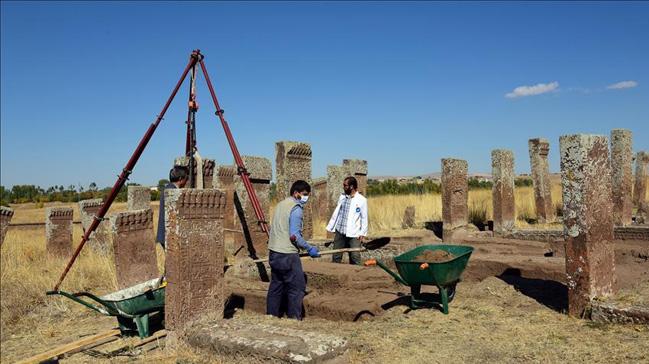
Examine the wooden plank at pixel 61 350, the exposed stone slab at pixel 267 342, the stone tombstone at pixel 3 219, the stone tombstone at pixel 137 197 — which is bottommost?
the wooden plank at pixel 61 350

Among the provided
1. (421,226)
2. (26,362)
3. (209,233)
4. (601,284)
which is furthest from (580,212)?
(421,226)

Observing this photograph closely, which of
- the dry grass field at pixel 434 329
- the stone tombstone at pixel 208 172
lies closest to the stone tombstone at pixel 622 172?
the dry grass field at pixel 434 329

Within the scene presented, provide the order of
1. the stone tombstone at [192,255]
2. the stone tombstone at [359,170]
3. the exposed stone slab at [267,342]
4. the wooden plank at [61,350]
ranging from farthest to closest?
the stone tombstone at [359,170], the stone tombstone at [192,255], the wooden plank at [61,350], the exposed stone slab at [267,342]

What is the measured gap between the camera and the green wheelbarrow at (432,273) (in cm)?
650

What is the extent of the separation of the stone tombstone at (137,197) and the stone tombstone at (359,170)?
19.7 ft

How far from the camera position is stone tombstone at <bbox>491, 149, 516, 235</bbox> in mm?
13812

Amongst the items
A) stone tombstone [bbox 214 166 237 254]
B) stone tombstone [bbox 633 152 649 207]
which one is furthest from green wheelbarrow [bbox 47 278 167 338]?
stone tombstone [bbox 633 152 649 207]

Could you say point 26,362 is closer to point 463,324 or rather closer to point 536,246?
point 463,324

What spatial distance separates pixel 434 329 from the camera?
614cm

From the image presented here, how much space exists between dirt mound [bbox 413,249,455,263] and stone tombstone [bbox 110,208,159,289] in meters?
4.21

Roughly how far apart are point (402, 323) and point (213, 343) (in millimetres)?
2214

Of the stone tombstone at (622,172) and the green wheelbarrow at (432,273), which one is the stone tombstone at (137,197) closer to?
the green wheelbarrow at (432,273)

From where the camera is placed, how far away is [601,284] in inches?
254

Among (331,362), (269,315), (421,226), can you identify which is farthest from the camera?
(421,226)
